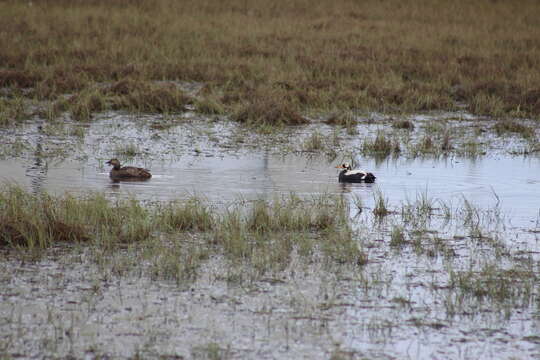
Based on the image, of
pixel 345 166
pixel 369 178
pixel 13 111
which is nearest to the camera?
pixel 369 178

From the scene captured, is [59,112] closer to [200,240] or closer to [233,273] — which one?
[200,240]

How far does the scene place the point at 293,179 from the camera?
476 inches

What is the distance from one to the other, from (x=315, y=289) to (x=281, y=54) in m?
15.1

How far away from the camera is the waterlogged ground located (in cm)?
581

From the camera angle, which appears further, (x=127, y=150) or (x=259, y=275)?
(x=127, y=150)

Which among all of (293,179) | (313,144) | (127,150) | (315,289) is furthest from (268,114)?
(315,289)

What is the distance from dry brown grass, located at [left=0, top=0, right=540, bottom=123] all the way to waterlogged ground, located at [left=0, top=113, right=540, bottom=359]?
18.4ft

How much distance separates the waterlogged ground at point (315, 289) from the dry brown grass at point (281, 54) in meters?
5.62

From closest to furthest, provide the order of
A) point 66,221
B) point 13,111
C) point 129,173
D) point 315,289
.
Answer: point 315,289, point 66,221, point 129,173, point 13,111

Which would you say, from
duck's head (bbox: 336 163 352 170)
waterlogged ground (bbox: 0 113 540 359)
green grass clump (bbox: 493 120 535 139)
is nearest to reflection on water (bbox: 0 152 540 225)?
waterlogged ground (bbox: 0 113 540 359)

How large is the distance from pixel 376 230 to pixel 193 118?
8283mm

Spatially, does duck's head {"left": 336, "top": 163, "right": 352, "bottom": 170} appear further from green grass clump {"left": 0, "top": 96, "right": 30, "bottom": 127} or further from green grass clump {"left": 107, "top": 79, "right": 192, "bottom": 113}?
green grass clump {"left": 0, "top": 96, "right": 30, "bottom": 127}

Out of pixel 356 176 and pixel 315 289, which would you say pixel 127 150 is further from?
pixel 315 289

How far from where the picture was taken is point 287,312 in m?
6.40
